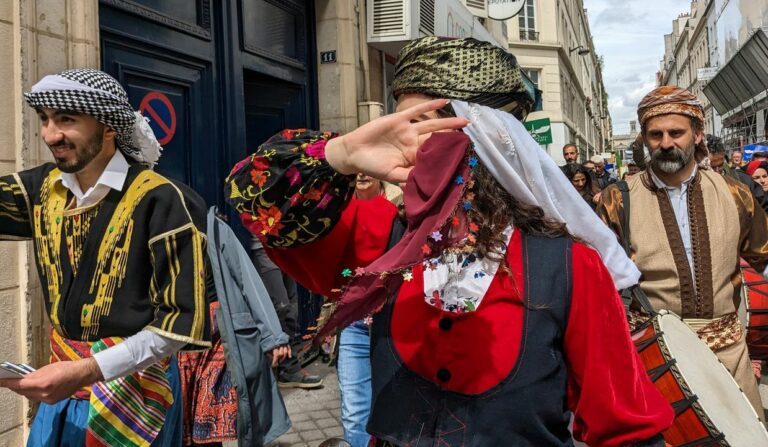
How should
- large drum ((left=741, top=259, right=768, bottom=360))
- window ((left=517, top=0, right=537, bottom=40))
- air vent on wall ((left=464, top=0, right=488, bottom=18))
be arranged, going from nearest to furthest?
large drum ((left=741, top=259, right=768, bottom=360))
air vent on wall ((left=464, top=0, right=488, bottom=18))
window ((left=517, top=0, right=537, bottom=40))

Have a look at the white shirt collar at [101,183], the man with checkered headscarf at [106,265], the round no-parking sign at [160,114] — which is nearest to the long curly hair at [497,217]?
the man with checkered headscarf at [106,265]

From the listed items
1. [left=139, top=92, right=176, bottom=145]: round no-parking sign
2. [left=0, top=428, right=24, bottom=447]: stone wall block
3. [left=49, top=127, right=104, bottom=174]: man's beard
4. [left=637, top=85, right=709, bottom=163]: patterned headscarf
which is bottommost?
[left=0, top=428, right=24, bottom=447]: stone wall block

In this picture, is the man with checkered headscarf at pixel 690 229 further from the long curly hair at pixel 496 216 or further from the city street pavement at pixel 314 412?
the city street pavement at pixel 314 412

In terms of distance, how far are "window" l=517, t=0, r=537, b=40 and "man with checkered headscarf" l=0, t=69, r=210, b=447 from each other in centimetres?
2923

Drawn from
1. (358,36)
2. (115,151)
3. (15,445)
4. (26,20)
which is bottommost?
(15,445)

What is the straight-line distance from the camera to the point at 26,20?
3299 mm

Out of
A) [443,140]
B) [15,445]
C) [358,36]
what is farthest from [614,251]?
[358,36]

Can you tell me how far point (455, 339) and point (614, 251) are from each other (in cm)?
48

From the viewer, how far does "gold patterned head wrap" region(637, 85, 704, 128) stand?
3.32m

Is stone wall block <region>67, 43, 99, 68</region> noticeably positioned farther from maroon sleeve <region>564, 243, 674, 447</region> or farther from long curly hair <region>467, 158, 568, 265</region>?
maroon sleeve <region>564, 243, 674, 447</region>

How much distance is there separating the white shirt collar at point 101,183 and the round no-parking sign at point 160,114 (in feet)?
7.53

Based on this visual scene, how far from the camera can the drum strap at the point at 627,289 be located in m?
2.85

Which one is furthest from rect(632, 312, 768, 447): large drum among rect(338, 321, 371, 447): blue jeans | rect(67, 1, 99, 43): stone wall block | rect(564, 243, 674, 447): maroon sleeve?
rect(67, 1, 99, 43): stone wall block

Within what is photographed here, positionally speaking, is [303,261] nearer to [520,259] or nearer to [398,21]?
[520,259]
